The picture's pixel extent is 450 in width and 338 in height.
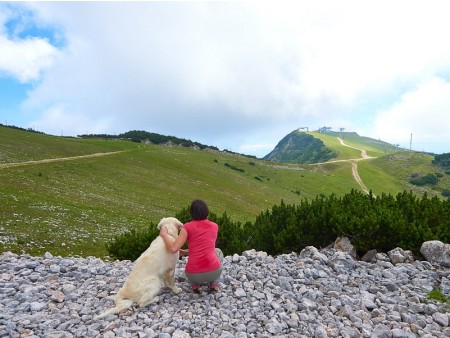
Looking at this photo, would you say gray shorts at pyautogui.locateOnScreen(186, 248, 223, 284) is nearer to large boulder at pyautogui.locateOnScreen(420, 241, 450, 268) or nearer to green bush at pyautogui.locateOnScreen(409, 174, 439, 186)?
large boulder at pyautogui.locateOnScreen(420, 241, 450, 268)

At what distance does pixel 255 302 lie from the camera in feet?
28.0

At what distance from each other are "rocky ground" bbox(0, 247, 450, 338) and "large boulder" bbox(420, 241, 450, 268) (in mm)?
345

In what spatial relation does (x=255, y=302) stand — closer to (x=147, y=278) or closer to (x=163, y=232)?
(x=147, y=278)

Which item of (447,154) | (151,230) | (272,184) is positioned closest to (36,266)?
(151,230)

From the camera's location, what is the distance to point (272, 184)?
83312 mm

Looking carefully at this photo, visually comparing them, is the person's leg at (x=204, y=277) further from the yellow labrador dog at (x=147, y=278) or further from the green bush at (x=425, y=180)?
the green bush at (x=425, y=180)

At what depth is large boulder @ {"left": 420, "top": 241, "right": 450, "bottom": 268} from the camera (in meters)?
10.6

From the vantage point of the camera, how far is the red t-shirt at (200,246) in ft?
28.8

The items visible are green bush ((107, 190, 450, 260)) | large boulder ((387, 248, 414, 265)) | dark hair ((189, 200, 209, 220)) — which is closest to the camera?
dark hair ((189, 200, 209, 220))

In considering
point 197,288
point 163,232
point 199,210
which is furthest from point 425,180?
point 163,232

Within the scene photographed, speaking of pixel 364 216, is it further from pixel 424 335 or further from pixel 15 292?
pixel 15 292

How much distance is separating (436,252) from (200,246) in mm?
7267

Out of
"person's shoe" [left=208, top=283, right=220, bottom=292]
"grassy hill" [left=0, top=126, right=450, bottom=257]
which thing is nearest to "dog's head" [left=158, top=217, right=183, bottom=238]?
"person's shoe" [left=208, top=283, right=220, bottom=292]

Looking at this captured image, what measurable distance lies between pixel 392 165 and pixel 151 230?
13727cm
